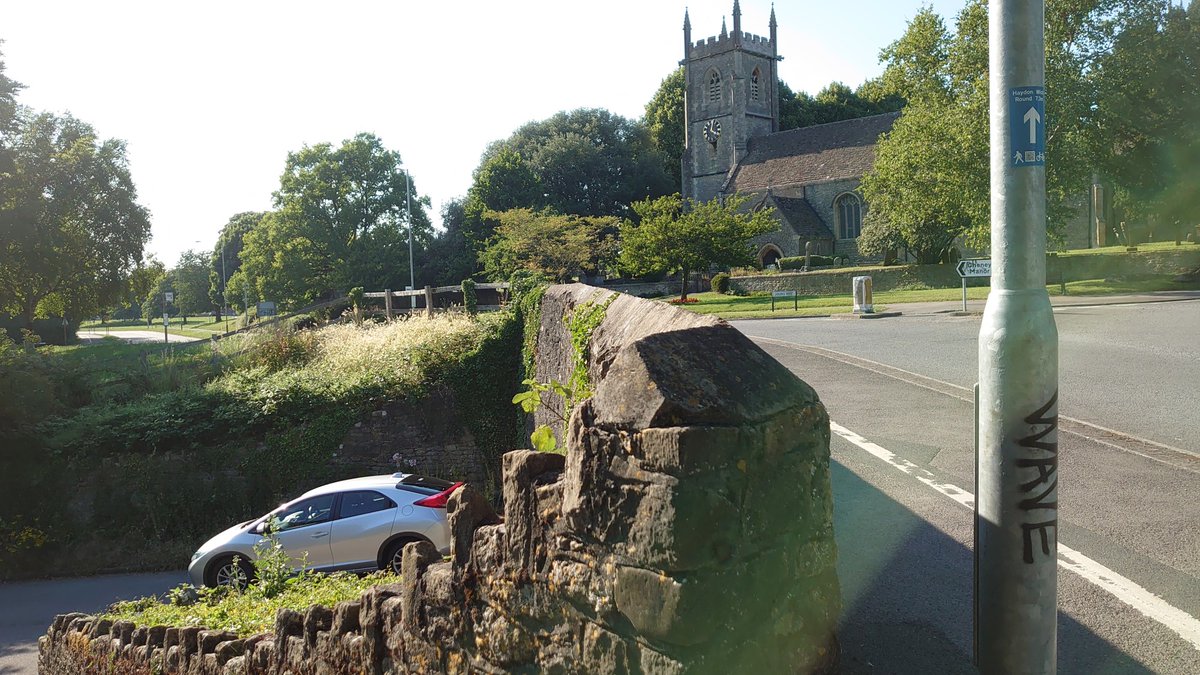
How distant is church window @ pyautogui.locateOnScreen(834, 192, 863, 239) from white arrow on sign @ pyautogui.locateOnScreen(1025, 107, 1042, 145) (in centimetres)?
5901

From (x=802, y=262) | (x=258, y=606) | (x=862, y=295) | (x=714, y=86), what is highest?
(x=714, y=86)

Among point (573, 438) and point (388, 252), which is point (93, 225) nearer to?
point (388, 252)

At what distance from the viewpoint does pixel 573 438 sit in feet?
10.5

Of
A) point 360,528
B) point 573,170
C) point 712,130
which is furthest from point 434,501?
point 712,130

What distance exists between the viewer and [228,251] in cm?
10850

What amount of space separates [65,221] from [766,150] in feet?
156

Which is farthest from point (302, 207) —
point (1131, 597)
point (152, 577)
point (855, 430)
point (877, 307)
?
point (1131, 597)

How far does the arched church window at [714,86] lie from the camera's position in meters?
72.4

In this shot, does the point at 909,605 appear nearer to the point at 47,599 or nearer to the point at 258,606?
the point at 258,606

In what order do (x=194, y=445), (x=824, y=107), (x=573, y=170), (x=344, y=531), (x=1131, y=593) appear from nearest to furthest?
(x=1131, y=593), (x=344, y=531), (x=194, y=445), (x=573, y=170), (x=824, y=107)

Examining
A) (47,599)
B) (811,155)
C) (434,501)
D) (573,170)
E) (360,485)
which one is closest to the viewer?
(434,501)

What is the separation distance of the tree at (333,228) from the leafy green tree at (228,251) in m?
46.5

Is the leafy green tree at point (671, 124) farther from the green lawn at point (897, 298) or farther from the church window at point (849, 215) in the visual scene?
the green lawn at point (897, 298)

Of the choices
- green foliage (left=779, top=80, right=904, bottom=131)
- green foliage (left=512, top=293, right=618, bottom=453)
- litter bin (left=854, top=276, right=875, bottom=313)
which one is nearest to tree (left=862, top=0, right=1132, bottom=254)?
litter bin (left=854, top=276, right=875, bottom=313)
